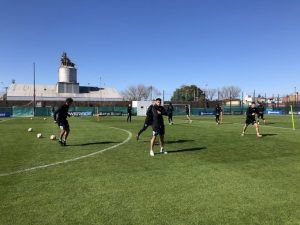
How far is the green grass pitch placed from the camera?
6141 mm

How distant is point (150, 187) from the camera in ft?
26.5

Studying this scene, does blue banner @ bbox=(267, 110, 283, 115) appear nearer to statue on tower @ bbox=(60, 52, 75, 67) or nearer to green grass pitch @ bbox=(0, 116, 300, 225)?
green grass pitch @ bbox=(0, 116, 300, 225)

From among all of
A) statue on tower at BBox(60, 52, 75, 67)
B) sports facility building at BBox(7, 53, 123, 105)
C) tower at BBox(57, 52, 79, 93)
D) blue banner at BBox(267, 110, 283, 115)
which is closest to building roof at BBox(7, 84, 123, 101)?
sports facility building at BBox(7, 53, 123, 105)

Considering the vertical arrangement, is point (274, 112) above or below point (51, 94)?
below

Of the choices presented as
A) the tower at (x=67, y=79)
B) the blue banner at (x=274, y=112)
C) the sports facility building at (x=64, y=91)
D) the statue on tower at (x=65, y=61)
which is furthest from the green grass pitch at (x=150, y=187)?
the statue on tower at (x=65, y=61)

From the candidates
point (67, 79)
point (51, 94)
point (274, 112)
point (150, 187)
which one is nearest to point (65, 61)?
point (67, 79)

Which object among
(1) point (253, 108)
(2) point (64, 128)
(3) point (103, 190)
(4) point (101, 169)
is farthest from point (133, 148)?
(1) point (253, 108)

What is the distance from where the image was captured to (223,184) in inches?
328

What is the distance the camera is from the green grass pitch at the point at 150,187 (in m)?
6.14

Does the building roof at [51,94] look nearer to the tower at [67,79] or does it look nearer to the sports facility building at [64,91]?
the sports facility building at [64,91]

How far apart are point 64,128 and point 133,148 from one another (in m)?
3.17

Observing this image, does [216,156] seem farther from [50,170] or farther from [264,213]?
[264,213]

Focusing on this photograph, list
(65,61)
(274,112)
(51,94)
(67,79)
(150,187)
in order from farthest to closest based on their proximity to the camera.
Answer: (65,61) → (67,79) → (51,94) → (274,112) → (150,187)

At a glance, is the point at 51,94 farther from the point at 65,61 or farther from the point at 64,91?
the point at 65,61
